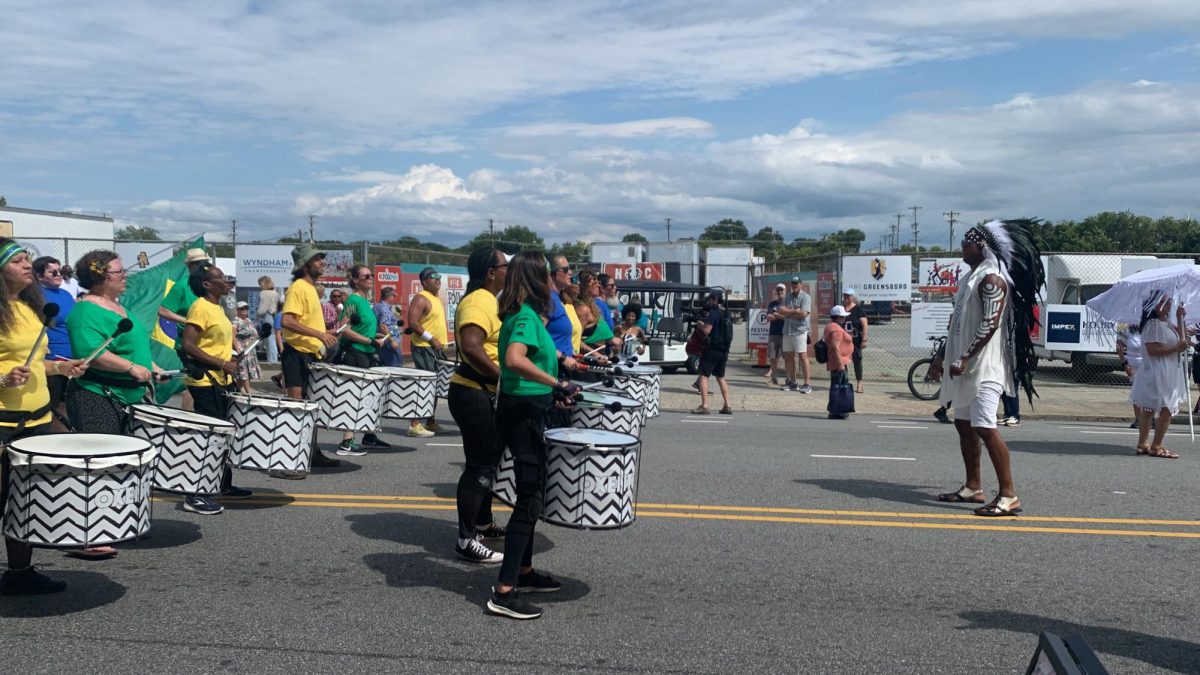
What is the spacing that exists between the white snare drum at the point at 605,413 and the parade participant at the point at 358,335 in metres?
3.58

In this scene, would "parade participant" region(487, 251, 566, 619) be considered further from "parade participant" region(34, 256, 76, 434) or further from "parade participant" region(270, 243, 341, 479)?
"parade participant" region(270, 243, 341, 479)

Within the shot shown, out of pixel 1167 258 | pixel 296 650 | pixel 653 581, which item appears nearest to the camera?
pixel 296 650

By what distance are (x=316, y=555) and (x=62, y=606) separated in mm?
1424

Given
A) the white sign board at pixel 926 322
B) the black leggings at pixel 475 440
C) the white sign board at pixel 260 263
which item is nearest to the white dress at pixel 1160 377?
the black leggings at pixel 475 440

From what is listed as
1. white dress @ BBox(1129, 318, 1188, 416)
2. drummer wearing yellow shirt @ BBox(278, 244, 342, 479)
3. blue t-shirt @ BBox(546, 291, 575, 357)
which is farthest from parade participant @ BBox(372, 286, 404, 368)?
white dress @ BBox(1129, 318, 1188, 416)

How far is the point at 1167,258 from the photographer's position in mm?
22156

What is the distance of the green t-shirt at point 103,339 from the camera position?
6.02 m

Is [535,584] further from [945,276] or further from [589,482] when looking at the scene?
[945,276]

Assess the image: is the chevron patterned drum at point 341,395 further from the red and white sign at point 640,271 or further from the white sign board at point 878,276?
the red and white sign at point 640,271

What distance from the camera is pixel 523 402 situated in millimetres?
5348

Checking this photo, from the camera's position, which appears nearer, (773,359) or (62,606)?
(62,606)

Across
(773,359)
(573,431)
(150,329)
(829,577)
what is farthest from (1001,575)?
(773,359)

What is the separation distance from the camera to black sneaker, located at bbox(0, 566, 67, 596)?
5309 mm

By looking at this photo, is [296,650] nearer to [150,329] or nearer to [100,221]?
[150,329]
